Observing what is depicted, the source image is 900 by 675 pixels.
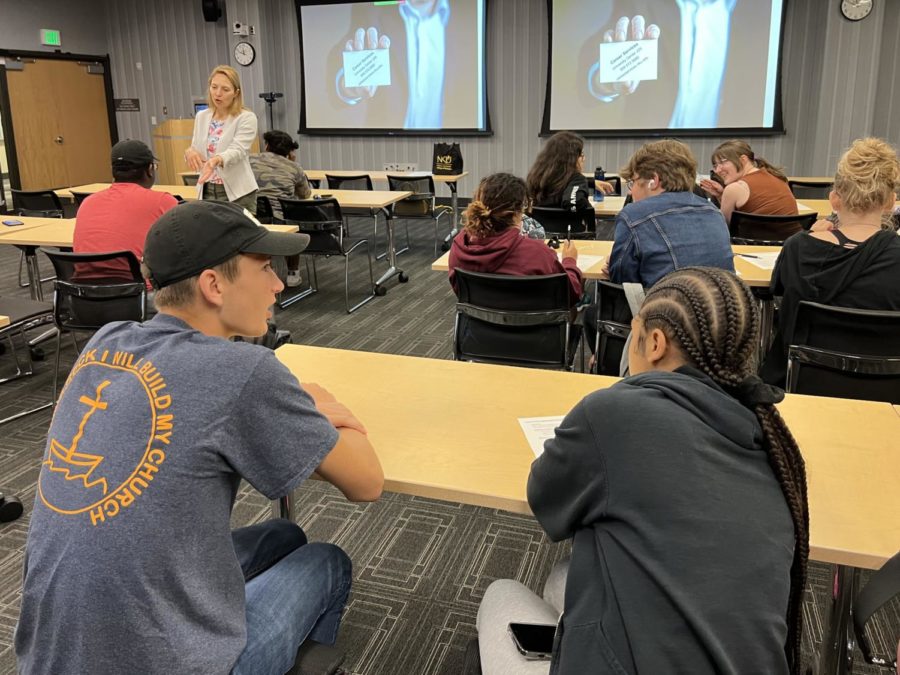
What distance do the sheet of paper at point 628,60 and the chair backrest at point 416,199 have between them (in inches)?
115

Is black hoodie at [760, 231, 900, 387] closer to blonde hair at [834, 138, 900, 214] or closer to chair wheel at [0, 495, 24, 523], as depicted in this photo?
blonde hair at [834, 138, 900, 214]

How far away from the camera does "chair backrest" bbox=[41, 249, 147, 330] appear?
3.32m

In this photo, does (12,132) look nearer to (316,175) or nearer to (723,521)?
(316,175)

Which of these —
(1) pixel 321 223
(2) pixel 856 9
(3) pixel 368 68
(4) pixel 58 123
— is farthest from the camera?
(4) pixel 58 123

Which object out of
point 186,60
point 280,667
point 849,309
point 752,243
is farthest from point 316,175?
point 280,667

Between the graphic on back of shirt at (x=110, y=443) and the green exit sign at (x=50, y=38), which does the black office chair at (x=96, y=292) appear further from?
the green exit sign at (x=50, y=38)

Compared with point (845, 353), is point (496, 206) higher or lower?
higher

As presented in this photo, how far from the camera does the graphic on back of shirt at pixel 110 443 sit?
3.29 ft

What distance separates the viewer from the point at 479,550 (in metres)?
2.45

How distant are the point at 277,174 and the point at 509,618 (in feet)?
15.4

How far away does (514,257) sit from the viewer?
9.16 feet

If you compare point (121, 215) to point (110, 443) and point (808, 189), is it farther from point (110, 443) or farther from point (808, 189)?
point (808, 189)

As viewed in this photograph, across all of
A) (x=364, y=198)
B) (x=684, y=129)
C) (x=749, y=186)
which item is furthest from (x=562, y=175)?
(x=684, y=129)

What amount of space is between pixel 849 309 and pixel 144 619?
207 centimetres
